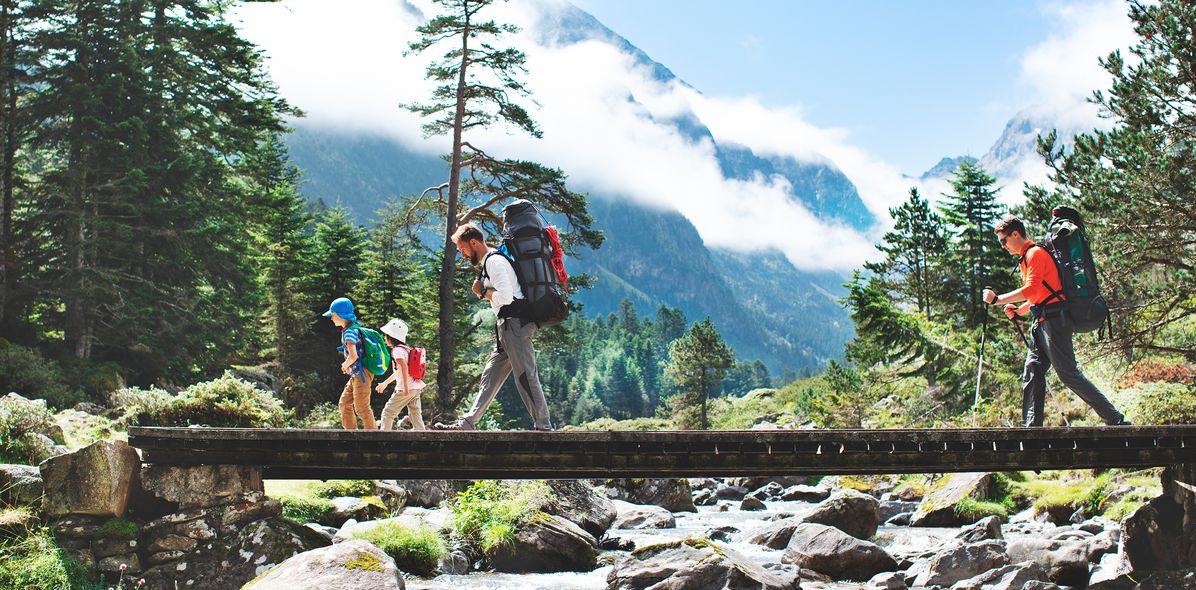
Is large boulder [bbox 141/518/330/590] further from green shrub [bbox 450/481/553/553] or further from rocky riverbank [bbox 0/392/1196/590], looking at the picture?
green shrub [bbox 450/481/553/553]

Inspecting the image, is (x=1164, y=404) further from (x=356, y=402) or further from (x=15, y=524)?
(x=15, y=524)

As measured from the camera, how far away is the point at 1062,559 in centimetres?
1273

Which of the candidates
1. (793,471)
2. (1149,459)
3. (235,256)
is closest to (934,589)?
(1149,459)

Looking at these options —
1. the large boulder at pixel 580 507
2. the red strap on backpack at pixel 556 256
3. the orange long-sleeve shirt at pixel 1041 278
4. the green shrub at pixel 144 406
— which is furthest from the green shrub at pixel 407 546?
the orange long-sleeve shirt at pixel 1041 278

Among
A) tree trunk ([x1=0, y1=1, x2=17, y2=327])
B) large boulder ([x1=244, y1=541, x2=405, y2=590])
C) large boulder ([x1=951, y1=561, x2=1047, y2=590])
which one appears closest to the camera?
large boulder ([x1=244, y1=541, x2=405, y2=590])

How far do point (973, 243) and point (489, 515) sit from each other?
39.3 metres

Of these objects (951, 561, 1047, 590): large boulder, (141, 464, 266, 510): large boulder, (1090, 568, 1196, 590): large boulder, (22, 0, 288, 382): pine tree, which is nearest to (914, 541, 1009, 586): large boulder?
(951, 561, 1047, 590): large boulder

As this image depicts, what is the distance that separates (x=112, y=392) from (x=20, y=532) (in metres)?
17.8

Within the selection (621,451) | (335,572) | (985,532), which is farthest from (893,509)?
(335,572)

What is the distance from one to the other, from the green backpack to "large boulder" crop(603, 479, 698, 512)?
1814 centimetres

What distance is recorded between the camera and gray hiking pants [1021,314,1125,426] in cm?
992

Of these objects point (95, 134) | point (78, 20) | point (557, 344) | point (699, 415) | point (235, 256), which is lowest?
point (699, 415)

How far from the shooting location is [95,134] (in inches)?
1117

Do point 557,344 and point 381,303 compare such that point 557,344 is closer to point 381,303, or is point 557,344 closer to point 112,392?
point 381,303
